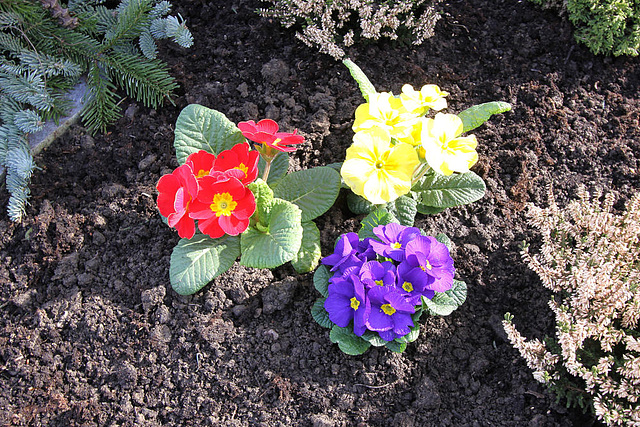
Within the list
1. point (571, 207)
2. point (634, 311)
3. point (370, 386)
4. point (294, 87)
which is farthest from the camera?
point (294, 87)

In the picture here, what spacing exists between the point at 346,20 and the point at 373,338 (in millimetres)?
1890

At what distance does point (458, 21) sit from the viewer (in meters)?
3.25

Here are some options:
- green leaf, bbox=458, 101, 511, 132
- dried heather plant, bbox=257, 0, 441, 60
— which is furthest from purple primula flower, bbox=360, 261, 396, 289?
dried heather plant, bbox=257, 0, 441, 60

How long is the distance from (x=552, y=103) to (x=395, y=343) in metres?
1.74

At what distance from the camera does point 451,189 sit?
98.1 inches

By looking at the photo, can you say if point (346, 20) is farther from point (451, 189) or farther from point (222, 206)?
point (222, 206)

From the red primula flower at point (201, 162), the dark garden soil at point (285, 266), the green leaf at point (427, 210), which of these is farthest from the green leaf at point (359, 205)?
the red primula flower at point (201, 162)

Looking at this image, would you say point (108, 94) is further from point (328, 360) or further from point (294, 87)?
point (328, 360)

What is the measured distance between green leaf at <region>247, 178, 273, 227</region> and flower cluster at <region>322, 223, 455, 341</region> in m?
0.38

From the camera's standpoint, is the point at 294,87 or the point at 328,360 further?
the point at 294,87

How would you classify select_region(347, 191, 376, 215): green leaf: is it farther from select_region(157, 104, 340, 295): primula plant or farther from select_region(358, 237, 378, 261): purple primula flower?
select_region(358, 237, 378, 261): purple primula flower

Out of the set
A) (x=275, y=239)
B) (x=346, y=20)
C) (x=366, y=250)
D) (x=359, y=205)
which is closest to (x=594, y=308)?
(x=366, y=250)

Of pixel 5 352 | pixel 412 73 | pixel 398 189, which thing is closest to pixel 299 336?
pixel 398 189

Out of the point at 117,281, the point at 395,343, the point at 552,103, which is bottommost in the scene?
the point at 117,281
